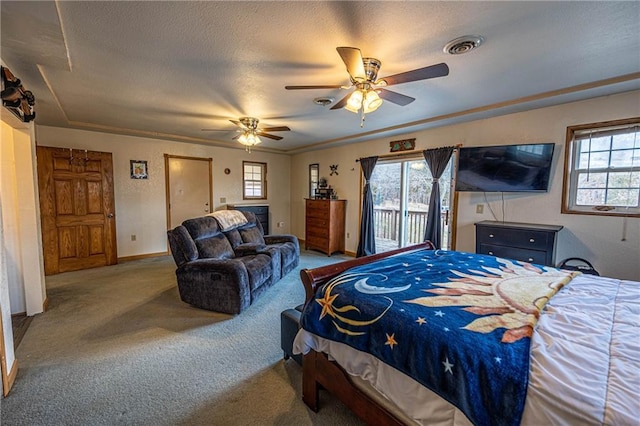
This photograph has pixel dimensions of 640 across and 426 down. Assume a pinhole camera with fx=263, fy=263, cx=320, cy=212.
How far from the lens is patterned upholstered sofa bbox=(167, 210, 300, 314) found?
9.35ft

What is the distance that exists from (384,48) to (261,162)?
496 centimetres

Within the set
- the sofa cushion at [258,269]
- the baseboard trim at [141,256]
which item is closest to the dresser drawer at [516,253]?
the sofa cushion at [258,269]

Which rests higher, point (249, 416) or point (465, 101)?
point (465, 101)

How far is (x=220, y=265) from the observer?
2.85 metres

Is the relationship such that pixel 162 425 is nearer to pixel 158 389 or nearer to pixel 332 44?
pixel 158 389

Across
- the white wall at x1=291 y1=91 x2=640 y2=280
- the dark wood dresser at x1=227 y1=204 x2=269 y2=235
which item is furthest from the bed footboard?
the dark wood dresser at x1=227 y1=204 x2=269 y2=235

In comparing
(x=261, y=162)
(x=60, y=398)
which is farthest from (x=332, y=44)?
(x=261, y=162)

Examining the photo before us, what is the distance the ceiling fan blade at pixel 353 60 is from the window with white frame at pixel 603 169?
2724mm

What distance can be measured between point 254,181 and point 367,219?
3051mm

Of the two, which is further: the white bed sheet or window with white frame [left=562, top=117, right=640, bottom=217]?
window with white frame [left=562, top=117, right=640, bottom=217]

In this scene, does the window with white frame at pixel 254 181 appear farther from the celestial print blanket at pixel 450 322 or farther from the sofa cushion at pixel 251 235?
the celestial print blanket at pixel 450 322

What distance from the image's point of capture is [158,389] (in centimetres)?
181

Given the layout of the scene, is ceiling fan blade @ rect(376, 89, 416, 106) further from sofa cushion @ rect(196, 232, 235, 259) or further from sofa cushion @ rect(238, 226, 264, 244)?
sofa cushion @ rect(238, 226, 264, 244)

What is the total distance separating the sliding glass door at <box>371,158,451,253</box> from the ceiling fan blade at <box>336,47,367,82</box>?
8.99 feet
